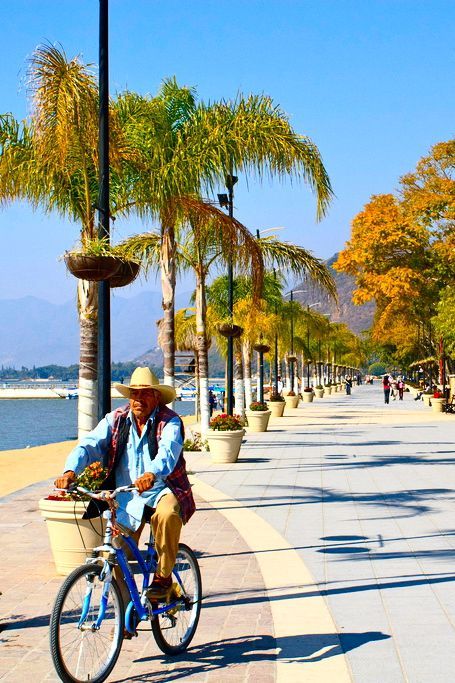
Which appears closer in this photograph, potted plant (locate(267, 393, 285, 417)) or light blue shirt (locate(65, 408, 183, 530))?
light blue shirt (locate(65, 408, 183, 530))

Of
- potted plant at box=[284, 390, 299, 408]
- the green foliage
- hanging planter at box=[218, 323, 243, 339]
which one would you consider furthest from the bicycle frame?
potted plant at box=[284, 390, 299, 408]

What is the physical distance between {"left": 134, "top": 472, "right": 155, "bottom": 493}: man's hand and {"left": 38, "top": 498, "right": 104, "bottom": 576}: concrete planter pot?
301 cm

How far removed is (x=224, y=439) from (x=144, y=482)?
50.4 feet

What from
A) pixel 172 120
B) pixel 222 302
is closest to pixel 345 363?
pixel 222 302

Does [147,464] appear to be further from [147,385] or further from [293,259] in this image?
[293,259]

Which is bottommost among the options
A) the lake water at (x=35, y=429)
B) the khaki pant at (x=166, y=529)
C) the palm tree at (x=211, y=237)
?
the lake water at (x=35, y=429)

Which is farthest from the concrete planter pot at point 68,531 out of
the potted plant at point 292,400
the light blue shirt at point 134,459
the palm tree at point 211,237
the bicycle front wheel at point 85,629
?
the potted plant at point 292,400

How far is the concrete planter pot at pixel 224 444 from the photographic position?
20.9 m

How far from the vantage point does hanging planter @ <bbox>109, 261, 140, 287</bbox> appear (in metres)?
11.0

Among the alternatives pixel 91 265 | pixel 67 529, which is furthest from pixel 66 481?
pixel 91 265

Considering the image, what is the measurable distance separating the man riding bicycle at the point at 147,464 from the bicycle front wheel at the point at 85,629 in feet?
1.17

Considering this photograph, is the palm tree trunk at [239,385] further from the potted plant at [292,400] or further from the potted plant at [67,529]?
the potted plant at [67,529]

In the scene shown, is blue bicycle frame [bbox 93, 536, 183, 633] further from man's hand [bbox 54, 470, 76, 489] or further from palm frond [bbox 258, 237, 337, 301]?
palm frond [bbox 258, 237, 337, 301]

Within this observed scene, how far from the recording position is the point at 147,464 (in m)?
6.08
